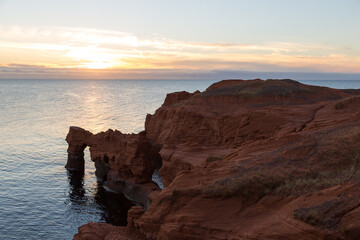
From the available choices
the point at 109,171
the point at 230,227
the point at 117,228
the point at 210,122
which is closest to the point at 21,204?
the point at 109,171

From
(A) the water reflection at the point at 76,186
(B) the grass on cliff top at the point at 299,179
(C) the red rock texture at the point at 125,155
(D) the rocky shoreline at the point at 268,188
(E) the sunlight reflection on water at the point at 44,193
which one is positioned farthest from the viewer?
(C) the red rock texture at the point at 125,155

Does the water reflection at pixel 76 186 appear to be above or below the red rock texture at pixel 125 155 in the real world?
below

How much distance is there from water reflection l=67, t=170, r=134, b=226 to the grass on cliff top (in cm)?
2022

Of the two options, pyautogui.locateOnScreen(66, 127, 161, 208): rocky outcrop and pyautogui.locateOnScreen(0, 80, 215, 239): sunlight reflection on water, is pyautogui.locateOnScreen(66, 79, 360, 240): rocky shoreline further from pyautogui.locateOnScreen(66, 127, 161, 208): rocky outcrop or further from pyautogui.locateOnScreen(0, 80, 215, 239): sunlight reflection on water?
pyautogui.locateOnScreen(66, 127, 161, 208): rocky outcrop

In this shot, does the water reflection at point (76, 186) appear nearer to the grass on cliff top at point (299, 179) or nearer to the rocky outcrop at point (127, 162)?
the rocky outcrop at point (127, 162)

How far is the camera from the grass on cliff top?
42.5ft

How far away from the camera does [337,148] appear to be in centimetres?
1591

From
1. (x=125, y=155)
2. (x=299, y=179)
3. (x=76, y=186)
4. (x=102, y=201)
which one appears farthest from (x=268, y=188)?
(x=76, y=186)

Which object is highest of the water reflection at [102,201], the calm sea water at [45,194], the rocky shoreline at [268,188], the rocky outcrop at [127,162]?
the rocky shoreline at [268,188]

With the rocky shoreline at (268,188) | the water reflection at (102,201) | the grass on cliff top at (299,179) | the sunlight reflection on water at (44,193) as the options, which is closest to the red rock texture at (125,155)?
the water reflection at (102,201)

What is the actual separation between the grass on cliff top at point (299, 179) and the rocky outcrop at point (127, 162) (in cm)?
2376

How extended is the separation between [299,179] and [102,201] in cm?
2758

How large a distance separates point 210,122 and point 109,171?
15.0 m

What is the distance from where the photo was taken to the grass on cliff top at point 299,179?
1297 centimetres
